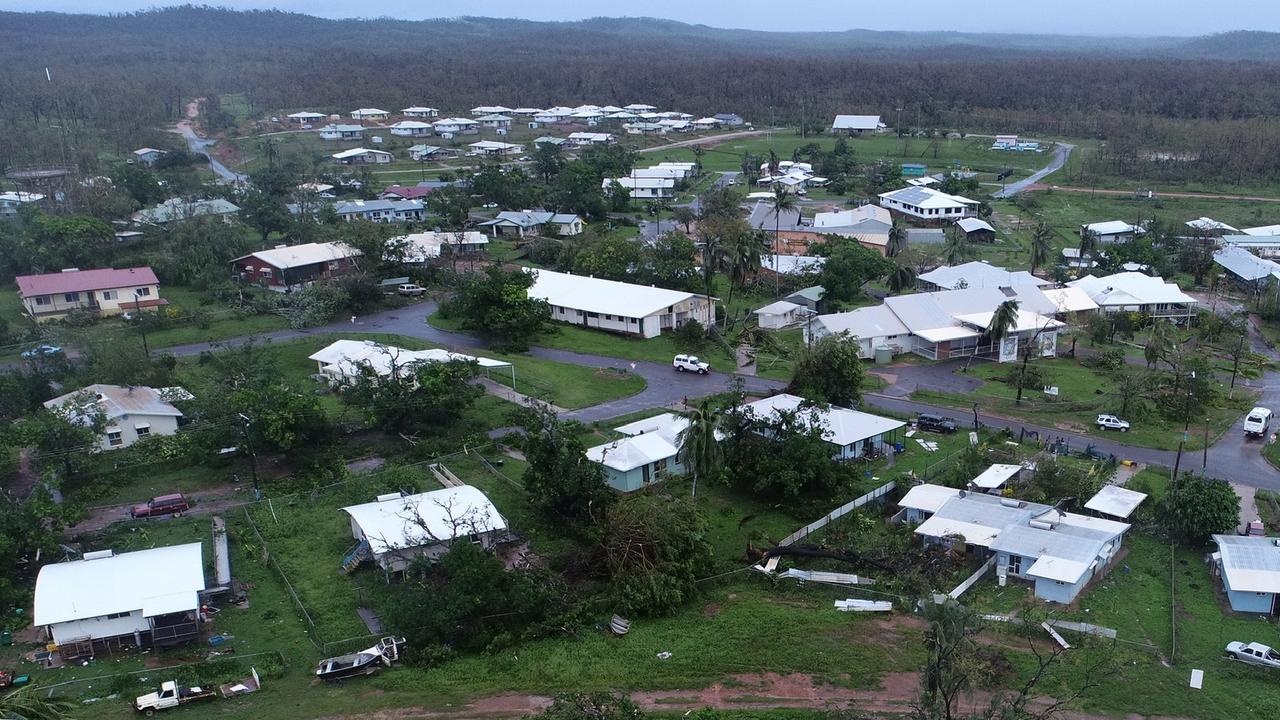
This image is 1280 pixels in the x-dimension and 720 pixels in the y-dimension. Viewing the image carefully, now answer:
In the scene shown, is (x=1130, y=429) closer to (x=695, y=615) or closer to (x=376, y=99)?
(x=695, y=615)

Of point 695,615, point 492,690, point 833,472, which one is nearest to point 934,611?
point 695,615

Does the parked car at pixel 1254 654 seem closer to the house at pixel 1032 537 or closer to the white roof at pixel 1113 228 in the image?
the house at pixel 1032 537

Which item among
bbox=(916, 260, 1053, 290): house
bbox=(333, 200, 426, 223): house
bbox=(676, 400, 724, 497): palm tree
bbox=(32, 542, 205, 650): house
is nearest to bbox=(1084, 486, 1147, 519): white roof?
bbox=(676, 400, 724, 497): palm tree

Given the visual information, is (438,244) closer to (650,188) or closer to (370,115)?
(650,188)

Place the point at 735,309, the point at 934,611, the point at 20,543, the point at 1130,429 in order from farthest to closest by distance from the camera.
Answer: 1. the point at 735,309
2. the point at 1130,429
3. the point at 20,543
4. the point at 934,611

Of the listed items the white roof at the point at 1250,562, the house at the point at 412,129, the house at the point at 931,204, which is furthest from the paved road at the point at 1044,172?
the house at the point at 412,129

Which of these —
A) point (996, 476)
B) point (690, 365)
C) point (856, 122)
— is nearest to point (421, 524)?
point (996, 476)

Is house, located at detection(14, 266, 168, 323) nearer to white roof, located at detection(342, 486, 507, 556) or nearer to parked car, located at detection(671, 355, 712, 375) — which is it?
parked car, located at detection(671, 355, 712, 375)
